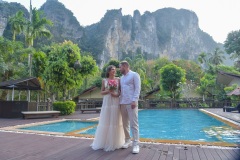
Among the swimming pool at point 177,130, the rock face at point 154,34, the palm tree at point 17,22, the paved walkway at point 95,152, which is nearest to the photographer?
the paved walkway at point 95,152

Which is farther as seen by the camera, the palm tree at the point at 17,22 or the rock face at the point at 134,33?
the rock face at the point at 134,33

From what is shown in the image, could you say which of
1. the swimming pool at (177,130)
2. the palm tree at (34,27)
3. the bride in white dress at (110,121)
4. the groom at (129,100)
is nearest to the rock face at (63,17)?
the palm tree at (34,27)

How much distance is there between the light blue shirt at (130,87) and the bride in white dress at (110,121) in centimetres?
17

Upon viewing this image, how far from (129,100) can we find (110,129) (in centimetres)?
62

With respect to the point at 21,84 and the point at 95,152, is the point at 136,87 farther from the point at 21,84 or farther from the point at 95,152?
the point at 21,84

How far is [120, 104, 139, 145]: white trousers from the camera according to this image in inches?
145

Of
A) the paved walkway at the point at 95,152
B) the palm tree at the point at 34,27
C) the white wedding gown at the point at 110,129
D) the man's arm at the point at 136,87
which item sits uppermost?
the palm tree at the point at 34,27

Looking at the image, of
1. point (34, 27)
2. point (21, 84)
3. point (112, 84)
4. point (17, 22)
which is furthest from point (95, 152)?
point (17, 22)

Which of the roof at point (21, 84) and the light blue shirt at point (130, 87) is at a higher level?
the roof at point (21, 84)

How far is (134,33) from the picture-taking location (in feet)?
257

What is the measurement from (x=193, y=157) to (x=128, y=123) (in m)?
1.24

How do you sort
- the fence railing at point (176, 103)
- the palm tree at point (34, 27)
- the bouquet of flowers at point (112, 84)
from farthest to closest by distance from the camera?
1. the fence railing at point (176, 103)
2. the palm tree at point (34, 27)
3. the bouquet of flowers at point (112, 84)

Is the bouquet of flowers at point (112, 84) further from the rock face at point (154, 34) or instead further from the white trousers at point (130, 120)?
the rock face at point (154, 34)

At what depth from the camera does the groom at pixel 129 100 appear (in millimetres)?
3671
